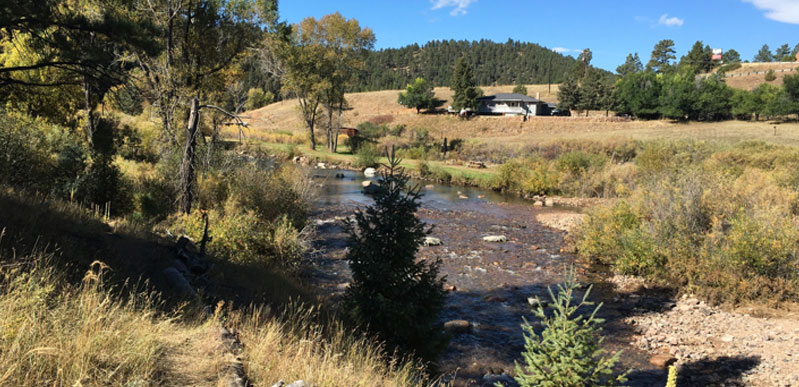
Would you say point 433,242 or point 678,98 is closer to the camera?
point 433,242

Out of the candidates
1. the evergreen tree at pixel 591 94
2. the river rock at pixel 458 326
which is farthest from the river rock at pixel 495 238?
the evergreen tree at pixel 591 94

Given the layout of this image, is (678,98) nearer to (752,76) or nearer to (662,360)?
(752,76)

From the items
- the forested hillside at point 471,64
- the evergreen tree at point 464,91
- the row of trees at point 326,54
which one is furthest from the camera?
the forested hillside at point 471,64

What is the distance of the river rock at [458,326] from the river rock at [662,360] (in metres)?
3.79

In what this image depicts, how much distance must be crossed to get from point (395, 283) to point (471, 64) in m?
173

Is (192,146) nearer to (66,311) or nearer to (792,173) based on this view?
(66,311)

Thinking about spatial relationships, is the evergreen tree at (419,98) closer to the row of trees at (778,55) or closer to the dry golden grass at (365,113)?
the dry golden grass at (365,113)

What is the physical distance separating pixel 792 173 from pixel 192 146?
24.2 m

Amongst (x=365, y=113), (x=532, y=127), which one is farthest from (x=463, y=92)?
(x=365, y=113)

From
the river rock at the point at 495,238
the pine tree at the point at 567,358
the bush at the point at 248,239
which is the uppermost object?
the pine tree at the point at 567,358

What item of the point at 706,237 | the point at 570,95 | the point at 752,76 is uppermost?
the point at 752,76

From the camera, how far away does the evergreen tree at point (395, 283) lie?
7094 millimetres

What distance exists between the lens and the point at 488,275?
1405 centimetres

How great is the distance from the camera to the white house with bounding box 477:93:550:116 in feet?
259
